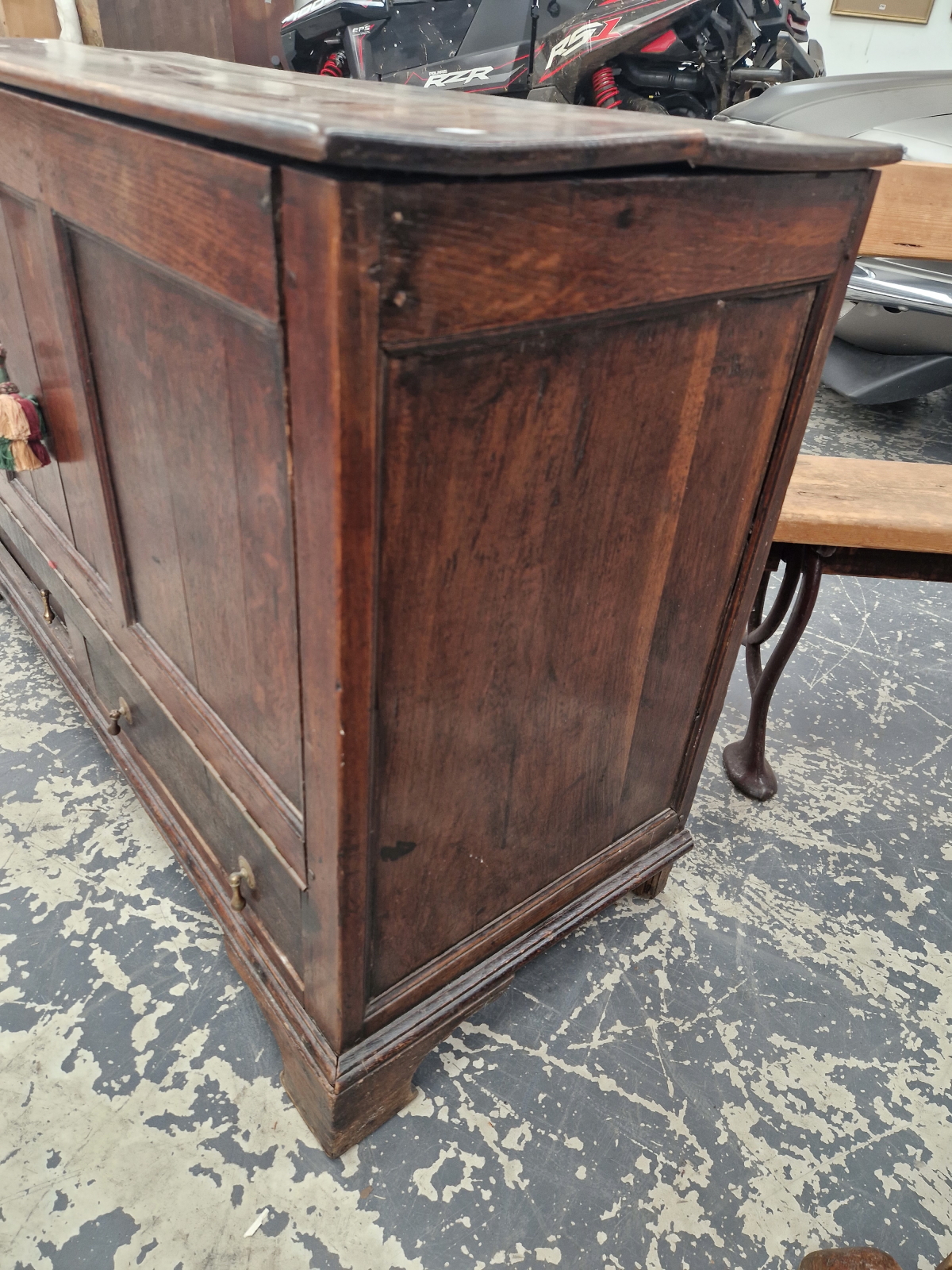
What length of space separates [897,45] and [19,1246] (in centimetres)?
837

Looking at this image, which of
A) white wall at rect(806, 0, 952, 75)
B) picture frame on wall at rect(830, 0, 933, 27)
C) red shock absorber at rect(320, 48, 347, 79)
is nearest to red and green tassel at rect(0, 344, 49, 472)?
red shock absorber at rect(320, 48, 347, 79)

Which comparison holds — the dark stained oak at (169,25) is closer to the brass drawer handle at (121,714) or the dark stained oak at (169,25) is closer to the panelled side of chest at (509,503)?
the brass drawer handle at (121,714)

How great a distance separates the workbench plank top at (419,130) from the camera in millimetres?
451

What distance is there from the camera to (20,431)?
3.55 ft


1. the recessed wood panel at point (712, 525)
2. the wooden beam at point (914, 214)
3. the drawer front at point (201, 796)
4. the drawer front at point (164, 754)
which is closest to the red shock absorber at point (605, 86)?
the wooden beam at point (914, 214)

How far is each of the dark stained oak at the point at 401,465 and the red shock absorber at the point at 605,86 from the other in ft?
10.4

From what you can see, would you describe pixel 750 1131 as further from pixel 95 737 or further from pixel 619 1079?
pixel 95 737

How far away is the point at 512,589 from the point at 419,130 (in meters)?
0.39

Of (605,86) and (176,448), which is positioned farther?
(605,86)

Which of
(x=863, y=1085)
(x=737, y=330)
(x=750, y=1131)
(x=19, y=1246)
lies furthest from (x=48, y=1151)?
(x=737, y=330)

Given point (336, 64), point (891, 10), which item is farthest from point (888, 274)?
point (891, 10)

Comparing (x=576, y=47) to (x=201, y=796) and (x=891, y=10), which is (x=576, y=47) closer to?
(x=201, y=796)

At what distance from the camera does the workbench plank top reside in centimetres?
45

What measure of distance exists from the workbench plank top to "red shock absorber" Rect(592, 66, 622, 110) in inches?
137
